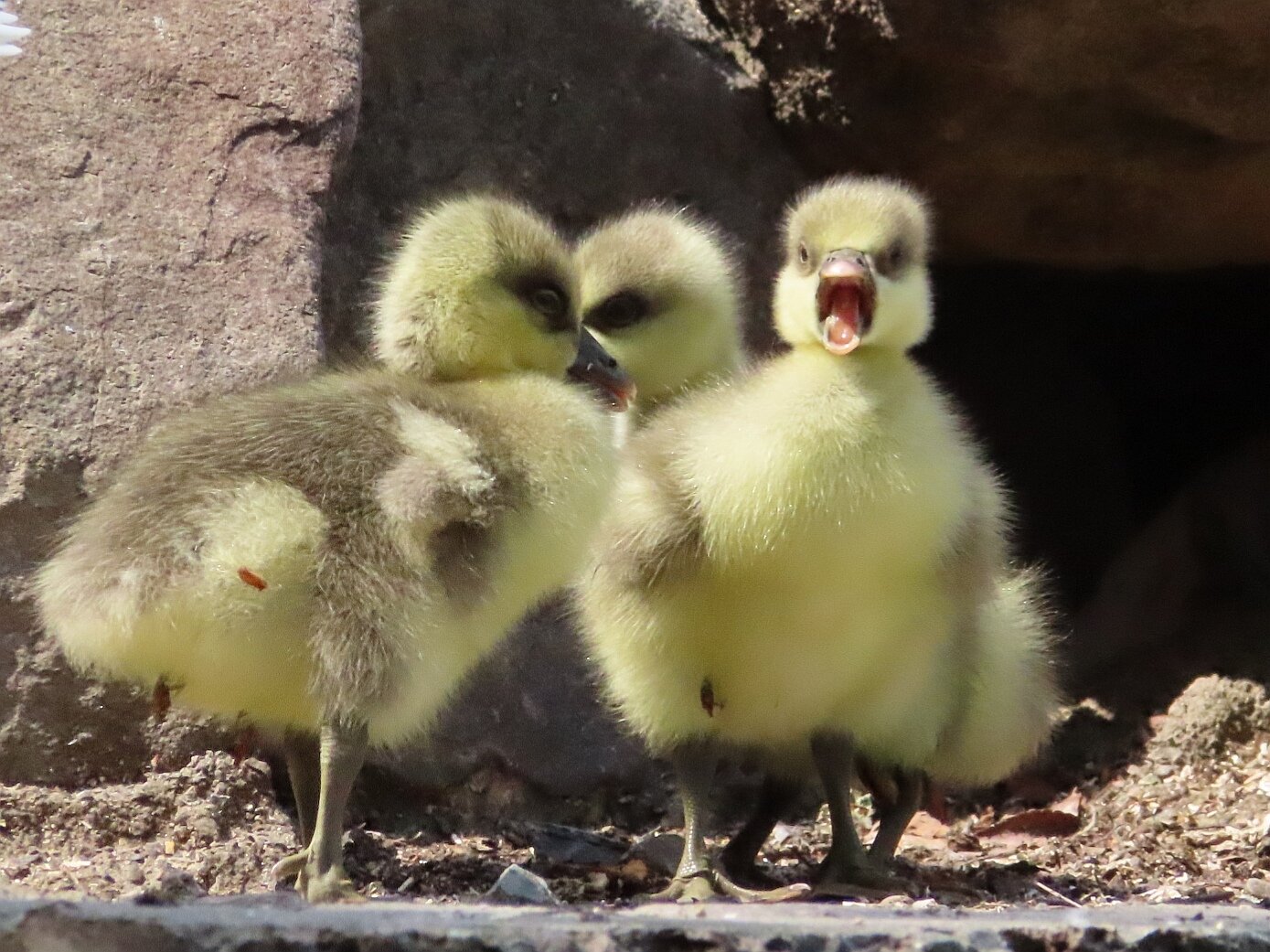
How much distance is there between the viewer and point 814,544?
2611mm

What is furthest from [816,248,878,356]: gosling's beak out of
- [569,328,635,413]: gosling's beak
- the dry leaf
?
the dry leaf

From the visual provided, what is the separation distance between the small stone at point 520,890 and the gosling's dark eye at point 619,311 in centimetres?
116

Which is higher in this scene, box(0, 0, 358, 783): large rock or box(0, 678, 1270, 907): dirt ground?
box(0, 0, 358, 783): large rock

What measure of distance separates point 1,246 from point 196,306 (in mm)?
352

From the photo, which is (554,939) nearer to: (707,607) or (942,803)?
(707,607)

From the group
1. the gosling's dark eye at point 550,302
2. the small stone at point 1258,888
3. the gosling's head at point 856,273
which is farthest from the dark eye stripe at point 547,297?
the small stone at point 1258,888

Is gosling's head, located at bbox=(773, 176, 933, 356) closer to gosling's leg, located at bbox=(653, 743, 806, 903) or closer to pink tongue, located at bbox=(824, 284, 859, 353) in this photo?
pink tongue, located at bbox=(824, 284, 859, 353)

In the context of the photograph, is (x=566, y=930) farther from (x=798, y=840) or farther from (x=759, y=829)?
(x=798, y=840)

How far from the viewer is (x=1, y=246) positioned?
3072 millimetres

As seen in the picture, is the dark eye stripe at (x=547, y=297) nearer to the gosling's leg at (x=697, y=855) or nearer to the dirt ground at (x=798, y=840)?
the gosling's leg at (x=697, y=855)

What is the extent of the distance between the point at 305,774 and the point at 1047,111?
226cm

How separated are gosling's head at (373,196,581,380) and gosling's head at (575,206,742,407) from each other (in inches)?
18.0

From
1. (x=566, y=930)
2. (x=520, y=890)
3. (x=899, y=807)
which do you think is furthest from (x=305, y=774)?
(x=899, y=807)

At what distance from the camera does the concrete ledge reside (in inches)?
69.5
